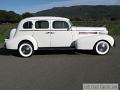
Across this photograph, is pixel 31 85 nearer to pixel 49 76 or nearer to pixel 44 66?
pixel 49 76

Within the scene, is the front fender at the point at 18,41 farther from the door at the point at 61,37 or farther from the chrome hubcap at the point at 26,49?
the door at the point at 61,37

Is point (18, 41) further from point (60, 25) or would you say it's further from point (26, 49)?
point (60, 25)

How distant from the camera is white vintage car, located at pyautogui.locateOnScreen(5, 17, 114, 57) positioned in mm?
15984

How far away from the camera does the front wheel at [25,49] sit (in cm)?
1593

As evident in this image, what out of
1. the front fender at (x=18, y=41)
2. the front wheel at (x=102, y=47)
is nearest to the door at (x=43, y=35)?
the front fender at (x=18, y=41)

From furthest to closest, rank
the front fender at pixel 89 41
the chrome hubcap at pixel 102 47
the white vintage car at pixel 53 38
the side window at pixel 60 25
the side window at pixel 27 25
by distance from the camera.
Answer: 1. the side window at pixel 27 25
2. the side window at pixel 60 25
3. the chrome hubcap at pixel 102 47
4. the white vintage car at pixel 53 38
5. the front fender at pixel 89 41

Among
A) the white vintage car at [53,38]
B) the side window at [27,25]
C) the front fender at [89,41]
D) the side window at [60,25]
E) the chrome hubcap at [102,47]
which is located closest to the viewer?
the front fender at [89,41]

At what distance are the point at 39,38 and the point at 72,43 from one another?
1508 mm

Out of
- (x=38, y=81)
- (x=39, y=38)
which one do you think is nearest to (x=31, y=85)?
(x=38, y=81)

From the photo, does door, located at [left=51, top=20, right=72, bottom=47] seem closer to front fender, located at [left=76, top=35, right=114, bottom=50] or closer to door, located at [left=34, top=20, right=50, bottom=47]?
door, located at [left=34, top=20, right=50, bottom=47]

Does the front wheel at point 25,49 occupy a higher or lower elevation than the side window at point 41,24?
lower

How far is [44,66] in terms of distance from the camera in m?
13.0

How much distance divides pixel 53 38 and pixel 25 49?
135cm

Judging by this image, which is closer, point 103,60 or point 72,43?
point 103,60
